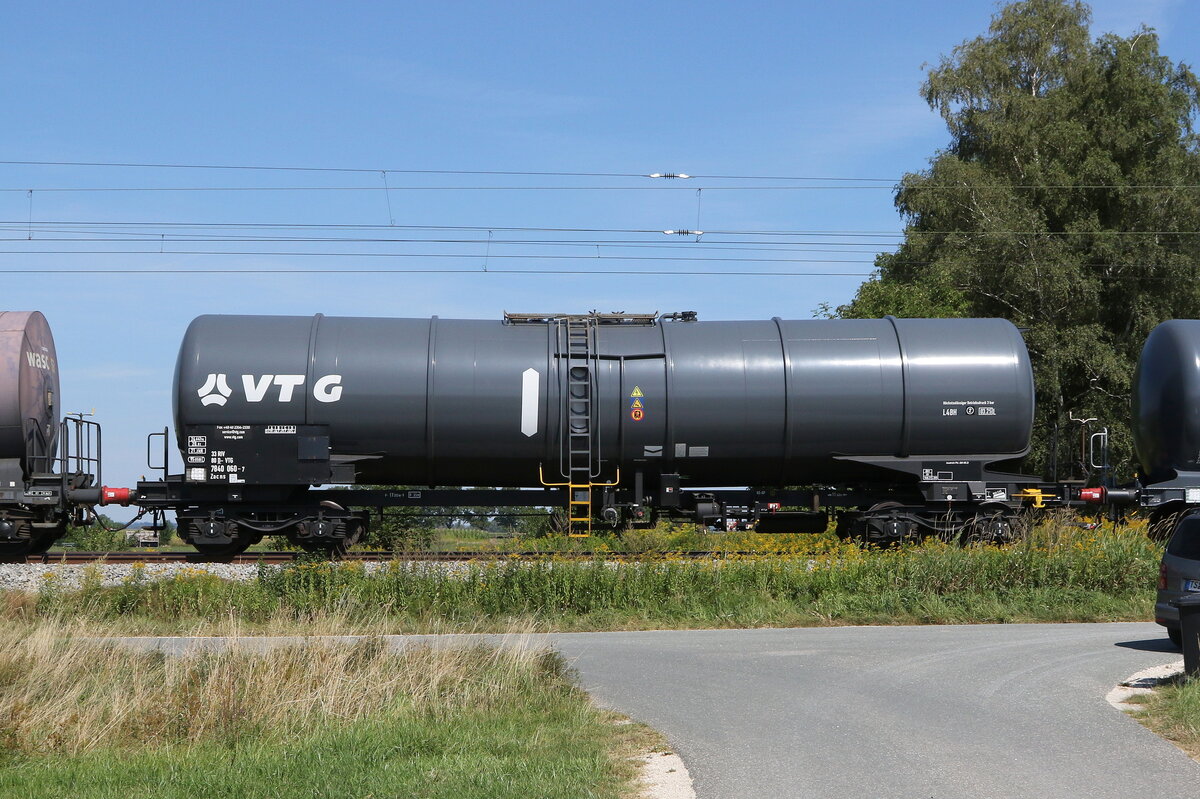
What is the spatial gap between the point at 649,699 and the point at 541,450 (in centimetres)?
1000

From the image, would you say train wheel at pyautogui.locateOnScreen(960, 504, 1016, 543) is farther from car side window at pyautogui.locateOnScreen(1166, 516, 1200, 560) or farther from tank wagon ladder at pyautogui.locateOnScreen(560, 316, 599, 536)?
Result: car side window at pyautogui.locateOnScreen(1166, 516, 1200, 560)

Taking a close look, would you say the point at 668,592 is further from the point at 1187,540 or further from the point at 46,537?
the point at 46,537

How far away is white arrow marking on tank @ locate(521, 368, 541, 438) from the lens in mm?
19297

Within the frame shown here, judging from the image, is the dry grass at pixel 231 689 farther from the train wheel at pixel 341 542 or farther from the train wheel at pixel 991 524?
the train wheel at pixel 991 524

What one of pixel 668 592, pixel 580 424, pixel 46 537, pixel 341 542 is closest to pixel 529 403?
pixel 580 424

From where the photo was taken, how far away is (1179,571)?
1101 centimetres

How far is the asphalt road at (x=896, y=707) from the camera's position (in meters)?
7.11

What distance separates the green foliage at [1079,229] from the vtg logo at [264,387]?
2323 centimetres

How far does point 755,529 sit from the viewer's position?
21.0m

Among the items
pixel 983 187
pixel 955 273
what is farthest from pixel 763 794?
pixel 983 187

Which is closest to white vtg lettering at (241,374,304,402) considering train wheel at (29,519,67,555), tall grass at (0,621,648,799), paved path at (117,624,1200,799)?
train wheel at (29,519,67,555)

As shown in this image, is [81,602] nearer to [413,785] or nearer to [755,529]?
[413,785]

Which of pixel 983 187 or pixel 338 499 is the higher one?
pixel 983 187

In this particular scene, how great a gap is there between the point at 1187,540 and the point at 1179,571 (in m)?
0.39
